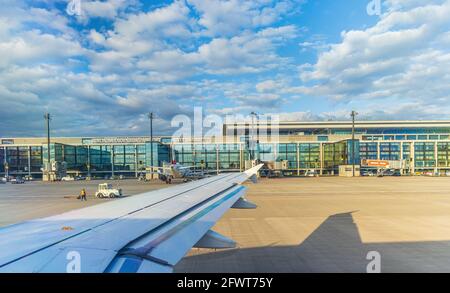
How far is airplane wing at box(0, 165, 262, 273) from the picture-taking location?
256cm

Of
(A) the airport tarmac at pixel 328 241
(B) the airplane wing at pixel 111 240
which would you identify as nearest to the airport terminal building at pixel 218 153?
(A) the airport tarmac at pixel 328 241

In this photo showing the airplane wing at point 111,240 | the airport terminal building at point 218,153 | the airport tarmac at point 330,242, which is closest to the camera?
the airplane wing at point 111,240

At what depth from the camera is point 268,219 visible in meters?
17.4

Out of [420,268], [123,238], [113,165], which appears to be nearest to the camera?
[123,238]

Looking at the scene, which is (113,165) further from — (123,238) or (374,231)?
(123,238)

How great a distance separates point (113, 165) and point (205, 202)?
284 feet

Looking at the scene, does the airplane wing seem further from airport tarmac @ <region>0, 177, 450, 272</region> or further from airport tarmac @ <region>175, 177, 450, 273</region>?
airport tarmac @ <region>0, 177, 450, 272</region>

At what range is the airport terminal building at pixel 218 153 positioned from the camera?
8250 centimetres

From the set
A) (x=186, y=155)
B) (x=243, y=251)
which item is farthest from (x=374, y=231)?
(x=186, y=155)

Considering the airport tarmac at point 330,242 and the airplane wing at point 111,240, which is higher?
the airplane wing at point 111,240

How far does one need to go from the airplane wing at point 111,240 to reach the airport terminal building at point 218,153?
75887mm

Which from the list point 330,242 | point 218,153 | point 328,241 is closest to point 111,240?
point 330,242

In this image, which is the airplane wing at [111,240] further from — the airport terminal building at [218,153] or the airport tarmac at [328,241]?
the airport terminal building at [218,153]

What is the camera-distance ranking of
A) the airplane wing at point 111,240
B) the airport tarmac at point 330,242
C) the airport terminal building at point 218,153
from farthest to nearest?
the airport terminal building at point 218,153 < the airport tarmac at point 330,242 < the airplane wing at point 111,240
